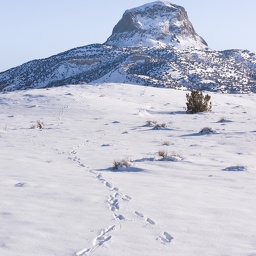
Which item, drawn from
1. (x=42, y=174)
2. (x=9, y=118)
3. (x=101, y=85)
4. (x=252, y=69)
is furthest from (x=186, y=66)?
(x=42, y=174)

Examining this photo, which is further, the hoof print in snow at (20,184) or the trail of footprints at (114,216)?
the hoof print in snow at (20,184)

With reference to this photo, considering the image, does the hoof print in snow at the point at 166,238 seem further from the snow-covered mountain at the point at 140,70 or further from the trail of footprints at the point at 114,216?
the snow-covered mountain at the point at 140,70

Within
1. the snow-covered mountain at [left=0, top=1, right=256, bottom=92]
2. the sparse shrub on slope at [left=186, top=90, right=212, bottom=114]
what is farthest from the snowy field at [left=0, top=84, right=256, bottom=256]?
the snow-covered mountain at [left=0, top=1, right=256, bottom=92]

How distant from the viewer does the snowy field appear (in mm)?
3607

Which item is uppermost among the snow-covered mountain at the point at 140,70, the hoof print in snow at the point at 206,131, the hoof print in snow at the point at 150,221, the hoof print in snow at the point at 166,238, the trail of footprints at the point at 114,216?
the snow-covered mountain at the point at 140,70

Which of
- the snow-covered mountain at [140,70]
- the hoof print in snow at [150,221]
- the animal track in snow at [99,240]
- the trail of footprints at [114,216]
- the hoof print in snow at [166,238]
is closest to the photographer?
the animal track in snow at [99,240]

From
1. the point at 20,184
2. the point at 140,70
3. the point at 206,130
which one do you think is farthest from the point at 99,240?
the point at 140,70

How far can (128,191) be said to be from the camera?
18.4 feet

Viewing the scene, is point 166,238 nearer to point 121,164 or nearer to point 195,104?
point 121,164

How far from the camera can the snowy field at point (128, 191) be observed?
361 cm

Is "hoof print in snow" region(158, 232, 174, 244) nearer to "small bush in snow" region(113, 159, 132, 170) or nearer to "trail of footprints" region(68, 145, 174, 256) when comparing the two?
"trail of footprints" region(68, 145, 174, 256)

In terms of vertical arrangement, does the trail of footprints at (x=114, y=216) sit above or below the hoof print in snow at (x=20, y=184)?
below

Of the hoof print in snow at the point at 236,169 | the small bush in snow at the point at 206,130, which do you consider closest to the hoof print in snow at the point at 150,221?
the hoof print in snow at the point at 236,169

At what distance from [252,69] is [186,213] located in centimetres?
15756
